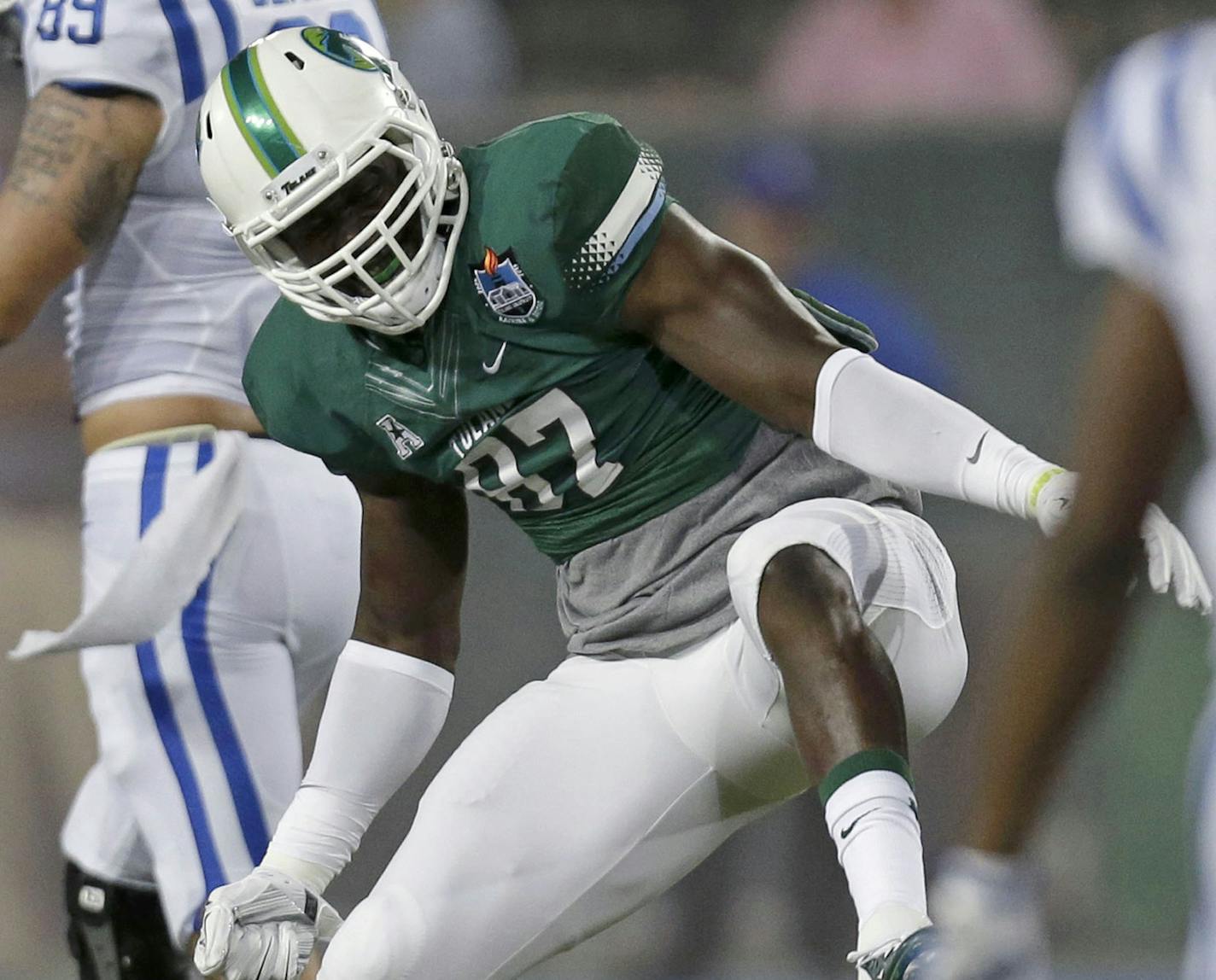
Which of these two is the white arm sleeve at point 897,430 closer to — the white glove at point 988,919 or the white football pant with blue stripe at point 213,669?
the white glove at point 988,919

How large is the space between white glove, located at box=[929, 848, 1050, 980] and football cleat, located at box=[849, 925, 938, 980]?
0.87ft

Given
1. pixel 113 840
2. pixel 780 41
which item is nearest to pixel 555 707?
pixel 113 840

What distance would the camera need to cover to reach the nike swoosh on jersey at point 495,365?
2.23 metres

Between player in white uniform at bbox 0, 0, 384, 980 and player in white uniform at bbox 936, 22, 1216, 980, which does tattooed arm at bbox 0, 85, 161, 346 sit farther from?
player in white uniform at bbox 936, 22, 1216, 980

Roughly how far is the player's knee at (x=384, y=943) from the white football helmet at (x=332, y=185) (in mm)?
617

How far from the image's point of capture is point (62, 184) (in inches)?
103

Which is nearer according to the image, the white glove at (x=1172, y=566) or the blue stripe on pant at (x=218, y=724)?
the white glove at (x=1172, y=566)

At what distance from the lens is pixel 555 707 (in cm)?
232

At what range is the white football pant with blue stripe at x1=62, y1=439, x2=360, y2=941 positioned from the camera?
2.70 m

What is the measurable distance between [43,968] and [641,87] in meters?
2.46

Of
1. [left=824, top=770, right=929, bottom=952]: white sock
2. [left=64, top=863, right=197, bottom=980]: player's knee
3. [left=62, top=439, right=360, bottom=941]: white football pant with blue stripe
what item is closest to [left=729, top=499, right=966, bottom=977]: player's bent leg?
[left=824, top=770, right=929, bottom=952]: white sock

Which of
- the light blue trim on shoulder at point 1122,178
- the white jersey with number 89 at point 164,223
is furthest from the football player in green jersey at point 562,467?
the light blue trim on shoulder at point 1122,178

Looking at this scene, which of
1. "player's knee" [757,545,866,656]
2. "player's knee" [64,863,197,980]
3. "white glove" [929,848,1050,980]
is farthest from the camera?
"player's knee" [64,863,197,980]

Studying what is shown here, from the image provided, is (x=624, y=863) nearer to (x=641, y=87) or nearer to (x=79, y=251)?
(x=79, y=251)
